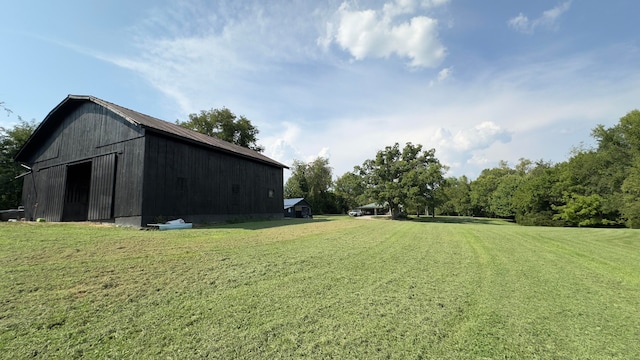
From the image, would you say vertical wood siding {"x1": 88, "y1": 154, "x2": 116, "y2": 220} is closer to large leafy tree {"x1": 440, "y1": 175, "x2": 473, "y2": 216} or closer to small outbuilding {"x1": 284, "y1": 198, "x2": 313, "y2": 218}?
small outbuilding {"x1": 284, "y1": 198, "x2": 313, "y2": 218}

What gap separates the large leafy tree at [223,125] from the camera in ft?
123

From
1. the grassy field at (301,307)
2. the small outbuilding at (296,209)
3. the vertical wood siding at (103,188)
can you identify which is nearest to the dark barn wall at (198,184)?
the vertical wood siding at (103,188)

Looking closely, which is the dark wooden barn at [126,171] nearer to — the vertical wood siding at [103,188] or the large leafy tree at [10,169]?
the vertical wood siding at [103,188]

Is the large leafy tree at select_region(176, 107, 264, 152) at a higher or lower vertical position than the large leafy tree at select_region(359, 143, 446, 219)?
higher

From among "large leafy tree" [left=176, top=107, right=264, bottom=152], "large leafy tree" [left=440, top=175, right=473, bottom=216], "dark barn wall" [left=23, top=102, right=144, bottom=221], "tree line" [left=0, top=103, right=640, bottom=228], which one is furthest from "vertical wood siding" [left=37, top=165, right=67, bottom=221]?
"large leafy tree" [left=440, top=175, right=473, bottom=216]

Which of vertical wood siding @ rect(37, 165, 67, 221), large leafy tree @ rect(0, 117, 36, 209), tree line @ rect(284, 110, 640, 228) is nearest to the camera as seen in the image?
vertical wood siding @ rect(37, 165, 67, 221)

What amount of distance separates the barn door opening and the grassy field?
1169 centimetres

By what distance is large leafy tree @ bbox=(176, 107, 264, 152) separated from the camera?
3759 centimetres

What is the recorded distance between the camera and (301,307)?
10.6 ft

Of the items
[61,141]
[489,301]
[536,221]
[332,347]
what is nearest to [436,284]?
[489,301]

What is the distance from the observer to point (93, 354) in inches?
87.7

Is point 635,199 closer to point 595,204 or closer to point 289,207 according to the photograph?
point 595,204

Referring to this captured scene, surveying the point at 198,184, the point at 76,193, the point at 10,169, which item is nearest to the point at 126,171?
the point at 198,184

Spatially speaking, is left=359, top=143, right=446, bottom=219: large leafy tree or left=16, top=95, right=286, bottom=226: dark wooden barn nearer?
left=16, top=95, right=286, bottom=226: dark wooden barn
